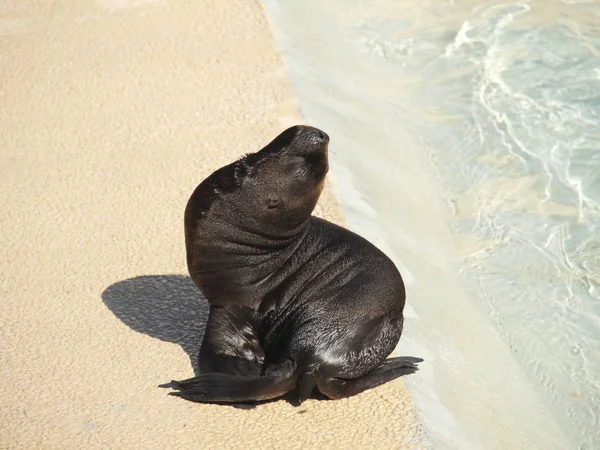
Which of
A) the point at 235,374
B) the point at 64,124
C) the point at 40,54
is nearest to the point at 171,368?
the point at 235,374

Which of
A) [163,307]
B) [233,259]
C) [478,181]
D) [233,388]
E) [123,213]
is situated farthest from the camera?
[478,181]

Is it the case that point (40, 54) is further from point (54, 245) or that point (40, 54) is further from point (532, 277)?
point (532, 277)

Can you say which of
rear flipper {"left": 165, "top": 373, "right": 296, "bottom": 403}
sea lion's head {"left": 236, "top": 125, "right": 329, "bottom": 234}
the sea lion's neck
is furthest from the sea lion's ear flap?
rear flipper {"left": 165, "top": 373, "right": 296, "bottom": 403}

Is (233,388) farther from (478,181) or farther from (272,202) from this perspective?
(478,181)

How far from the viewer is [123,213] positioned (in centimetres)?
592

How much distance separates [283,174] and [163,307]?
1.08 m

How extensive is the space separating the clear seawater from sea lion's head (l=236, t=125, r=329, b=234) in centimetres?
104

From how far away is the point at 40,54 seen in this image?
299 inches

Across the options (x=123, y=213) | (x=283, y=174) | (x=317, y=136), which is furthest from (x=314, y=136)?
(x=123, y=213)

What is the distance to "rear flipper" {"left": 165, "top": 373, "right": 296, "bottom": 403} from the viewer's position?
14.0ft

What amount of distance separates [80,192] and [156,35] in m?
2.10

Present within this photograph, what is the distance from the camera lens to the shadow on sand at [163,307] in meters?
4.87

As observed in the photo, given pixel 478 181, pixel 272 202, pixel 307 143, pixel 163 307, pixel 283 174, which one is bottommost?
pixel 478 181

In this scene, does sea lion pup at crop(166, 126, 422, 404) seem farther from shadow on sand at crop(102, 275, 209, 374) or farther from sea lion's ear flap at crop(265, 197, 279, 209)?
shadow on sand at crop(102, 275, 209, 374)
